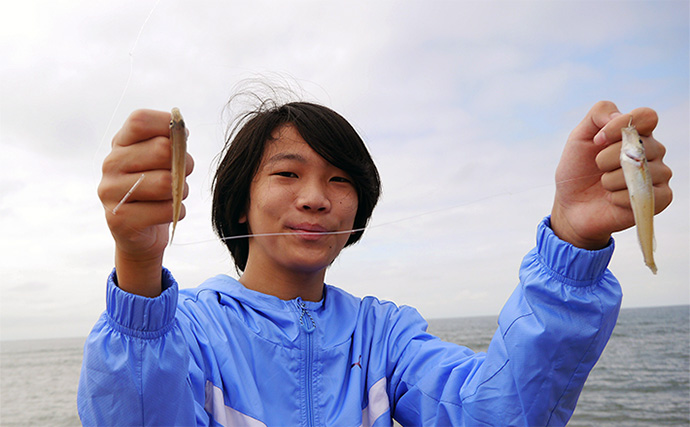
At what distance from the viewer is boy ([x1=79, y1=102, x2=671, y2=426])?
1741 mm

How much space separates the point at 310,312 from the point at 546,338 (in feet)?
4.24

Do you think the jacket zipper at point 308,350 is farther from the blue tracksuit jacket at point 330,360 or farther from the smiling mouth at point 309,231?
the smiling mouth at point 309,231

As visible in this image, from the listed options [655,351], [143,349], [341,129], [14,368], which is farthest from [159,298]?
[14,368]

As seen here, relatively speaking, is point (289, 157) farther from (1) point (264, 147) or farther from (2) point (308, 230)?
(2) point (308, 230)

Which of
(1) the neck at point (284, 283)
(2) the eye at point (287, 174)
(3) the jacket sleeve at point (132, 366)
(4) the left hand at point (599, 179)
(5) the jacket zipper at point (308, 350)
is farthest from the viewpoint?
(1) the neck at point (284, 283)

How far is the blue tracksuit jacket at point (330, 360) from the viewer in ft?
5.79

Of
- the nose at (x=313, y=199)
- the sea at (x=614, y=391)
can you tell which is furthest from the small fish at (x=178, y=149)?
the sea at (x=614, y=391)

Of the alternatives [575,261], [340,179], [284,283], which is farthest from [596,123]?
[284,283]

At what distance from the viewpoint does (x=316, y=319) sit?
8.66 ft

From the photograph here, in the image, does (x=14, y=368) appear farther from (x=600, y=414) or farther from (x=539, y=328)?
(x=539, y=328)

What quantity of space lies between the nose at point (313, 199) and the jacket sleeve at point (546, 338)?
109 cm

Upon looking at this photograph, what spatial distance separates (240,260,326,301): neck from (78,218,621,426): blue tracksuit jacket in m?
0.11

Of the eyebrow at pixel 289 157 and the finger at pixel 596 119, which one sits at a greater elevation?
the finger at pixel 596 119

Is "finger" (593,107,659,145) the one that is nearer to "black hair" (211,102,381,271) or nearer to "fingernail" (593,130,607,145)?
"fingernail" (593,130,607,145)
